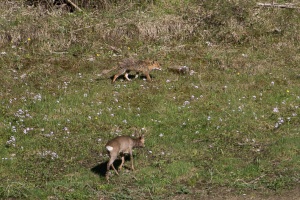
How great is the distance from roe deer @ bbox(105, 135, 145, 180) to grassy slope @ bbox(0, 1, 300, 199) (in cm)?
35

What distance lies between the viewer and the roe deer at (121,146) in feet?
36.4

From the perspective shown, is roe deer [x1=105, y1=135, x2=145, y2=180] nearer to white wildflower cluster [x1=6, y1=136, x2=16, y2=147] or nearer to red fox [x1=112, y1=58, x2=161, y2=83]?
white wildflower cluster [x1=6, y1=136, x2=16, y2=147]

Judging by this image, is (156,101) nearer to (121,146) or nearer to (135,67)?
(135,67)

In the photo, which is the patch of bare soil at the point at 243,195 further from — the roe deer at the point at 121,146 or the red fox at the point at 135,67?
the red fox at the point at 135,67

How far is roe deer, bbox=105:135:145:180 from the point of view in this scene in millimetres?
11109

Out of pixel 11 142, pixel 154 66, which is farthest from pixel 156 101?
pixel 11 142

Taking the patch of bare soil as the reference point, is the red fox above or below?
below

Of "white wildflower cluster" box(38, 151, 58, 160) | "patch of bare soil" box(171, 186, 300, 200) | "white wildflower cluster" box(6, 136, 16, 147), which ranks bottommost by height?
"white wildflower cluster" box(6, 136, 16, 147)

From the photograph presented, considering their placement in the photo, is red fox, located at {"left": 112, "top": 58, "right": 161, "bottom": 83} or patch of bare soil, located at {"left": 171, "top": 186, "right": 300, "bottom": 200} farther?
red fox, located at {"left": 112, "top": 58, "right": 161, "bottom": 83}

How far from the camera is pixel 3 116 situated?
14.2m

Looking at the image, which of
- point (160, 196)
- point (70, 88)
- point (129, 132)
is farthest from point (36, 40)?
point (160, 196)

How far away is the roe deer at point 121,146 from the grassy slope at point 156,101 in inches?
13.8

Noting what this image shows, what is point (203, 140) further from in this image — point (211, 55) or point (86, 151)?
point (211, 55)

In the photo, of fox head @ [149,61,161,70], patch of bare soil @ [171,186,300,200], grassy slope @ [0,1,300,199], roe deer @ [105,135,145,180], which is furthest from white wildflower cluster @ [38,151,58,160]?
fox head @ [149,61,161,70]
